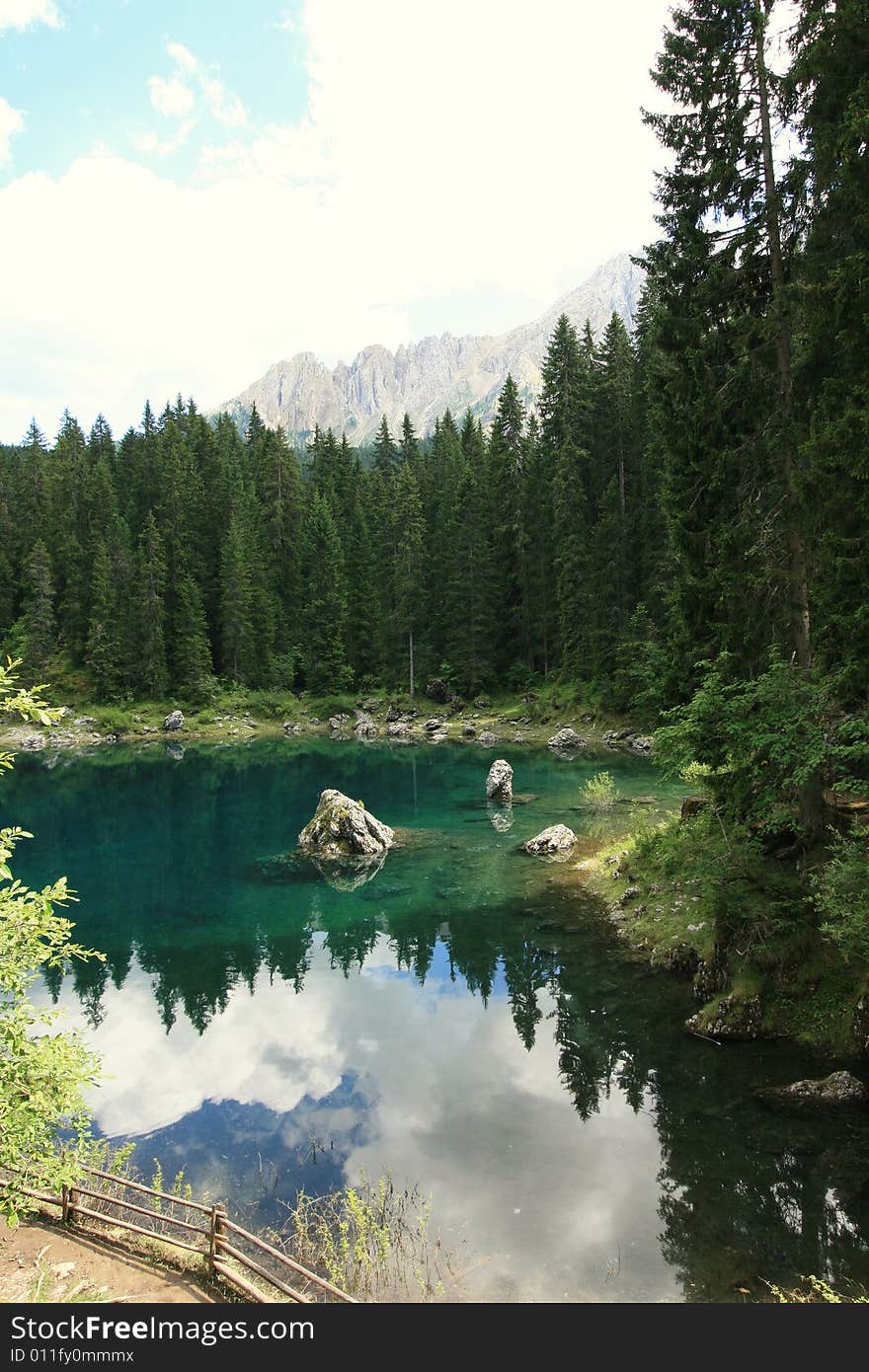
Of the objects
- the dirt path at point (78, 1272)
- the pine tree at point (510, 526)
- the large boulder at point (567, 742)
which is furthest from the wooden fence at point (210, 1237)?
the pine tree at point (510, 526)

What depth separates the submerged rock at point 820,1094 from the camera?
12414mm

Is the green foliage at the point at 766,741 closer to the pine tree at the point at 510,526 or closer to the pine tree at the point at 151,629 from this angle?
the pine tree at the point at 510,526

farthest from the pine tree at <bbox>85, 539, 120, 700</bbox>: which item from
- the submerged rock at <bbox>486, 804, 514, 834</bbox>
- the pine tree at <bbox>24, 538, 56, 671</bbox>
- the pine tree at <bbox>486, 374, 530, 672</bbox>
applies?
the submerged rock at <bbox>486, 804, 514, 834</bbox>

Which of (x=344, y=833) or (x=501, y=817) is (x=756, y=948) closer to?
(x=344, y=833)

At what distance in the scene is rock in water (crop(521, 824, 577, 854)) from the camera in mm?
29016

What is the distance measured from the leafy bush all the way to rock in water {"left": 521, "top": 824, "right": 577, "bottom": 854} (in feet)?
16.0

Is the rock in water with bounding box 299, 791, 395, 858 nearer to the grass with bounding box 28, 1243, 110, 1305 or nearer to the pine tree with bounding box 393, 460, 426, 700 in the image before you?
the grass with bounding box 28, 1243, 110, 1305

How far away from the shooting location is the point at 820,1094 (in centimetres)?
1265

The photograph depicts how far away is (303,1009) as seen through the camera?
18.5 m

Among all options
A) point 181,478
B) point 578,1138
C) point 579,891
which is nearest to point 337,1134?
point 578,1138

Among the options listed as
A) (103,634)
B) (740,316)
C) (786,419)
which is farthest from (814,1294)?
(103,634)
